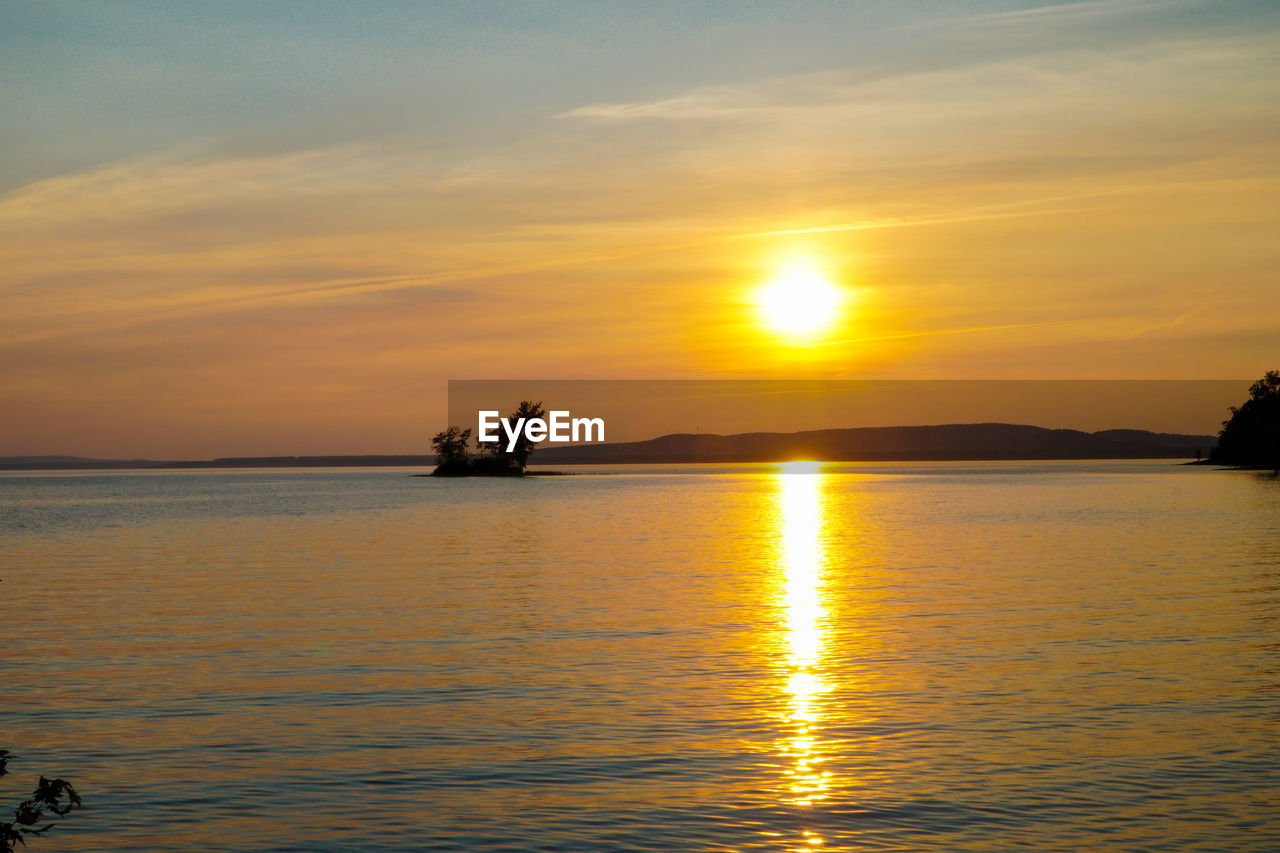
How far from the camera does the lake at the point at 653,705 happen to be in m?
16.9

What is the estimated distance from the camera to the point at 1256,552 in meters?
59.9

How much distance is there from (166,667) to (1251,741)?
23004 mm

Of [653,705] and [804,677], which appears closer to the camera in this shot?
[653,705]

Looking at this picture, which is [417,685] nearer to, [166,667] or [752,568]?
[166,667]

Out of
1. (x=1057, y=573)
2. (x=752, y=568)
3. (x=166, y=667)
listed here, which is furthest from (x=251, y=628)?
(x=1057, y=573)

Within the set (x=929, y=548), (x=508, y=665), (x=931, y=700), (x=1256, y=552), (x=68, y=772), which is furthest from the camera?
(x=929, y=548)

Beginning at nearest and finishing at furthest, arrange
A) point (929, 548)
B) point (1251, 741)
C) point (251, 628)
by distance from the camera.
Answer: point (1251, 741) < point (251, 628) < point (929, 548)

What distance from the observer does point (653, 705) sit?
24281 mm

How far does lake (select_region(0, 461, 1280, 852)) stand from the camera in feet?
55.6

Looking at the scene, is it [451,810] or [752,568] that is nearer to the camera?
[451,810]

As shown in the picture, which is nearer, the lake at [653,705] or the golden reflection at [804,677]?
the lake at [653,705]

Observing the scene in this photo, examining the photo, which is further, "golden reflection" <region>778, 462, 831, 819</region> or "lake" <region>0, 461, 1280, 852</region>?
"golden reflection" <region>778, 462, 831, 819</region>

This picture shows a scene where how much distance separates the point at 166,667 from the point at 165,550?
42.3 meters

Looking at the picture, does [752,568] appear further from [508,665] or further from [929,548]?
[508,665]
